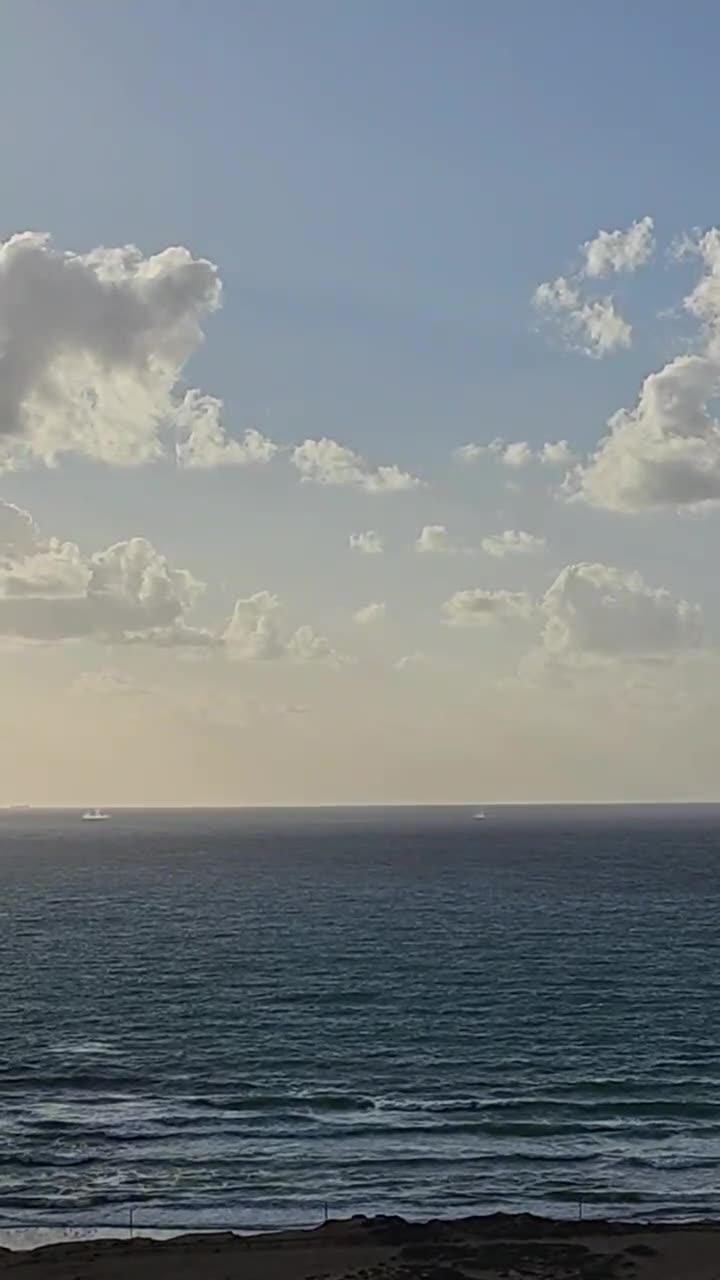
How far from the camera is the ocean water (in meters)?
54.2

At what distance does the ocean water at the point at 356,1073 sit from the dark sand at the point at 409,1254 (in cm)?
335

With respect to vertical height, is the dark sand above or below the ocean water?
above

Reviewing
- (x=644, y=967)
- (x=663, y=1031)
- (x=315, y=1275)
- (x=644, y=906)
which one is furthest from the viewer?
(x=644, y=906)

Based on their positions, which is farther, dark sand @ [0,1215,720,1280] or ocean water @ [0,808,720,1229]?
ocean water @ [0,808,720,1229]

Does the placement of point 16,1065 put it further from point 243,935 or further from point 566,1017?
point 243,935

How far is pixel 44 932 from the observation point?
470ft

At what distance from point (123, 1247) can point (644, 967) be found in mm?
73632

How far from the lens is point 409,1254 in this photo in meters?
45.7

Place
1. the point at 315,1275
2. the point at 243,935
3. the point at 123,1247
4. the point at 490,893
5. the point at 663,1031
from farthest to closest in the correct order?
the point at 490,893 < the point at 243,935 < the point at 663,1031 < the point at 123,1247 < the point at 315,1275

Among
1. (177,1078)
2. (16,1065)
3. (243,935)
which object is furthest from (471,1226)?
(243,935)

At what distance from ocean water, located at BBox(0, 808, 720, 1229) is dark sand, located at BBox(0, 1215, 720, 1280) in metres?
3.35

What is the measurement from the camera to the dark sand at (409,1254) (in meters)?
43.8

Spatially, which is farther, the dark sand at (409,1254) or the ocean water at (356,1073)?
the ocean water at (356,1073)

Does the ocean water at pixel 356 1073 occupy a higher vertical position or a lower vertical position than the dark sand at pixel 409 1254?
lower
